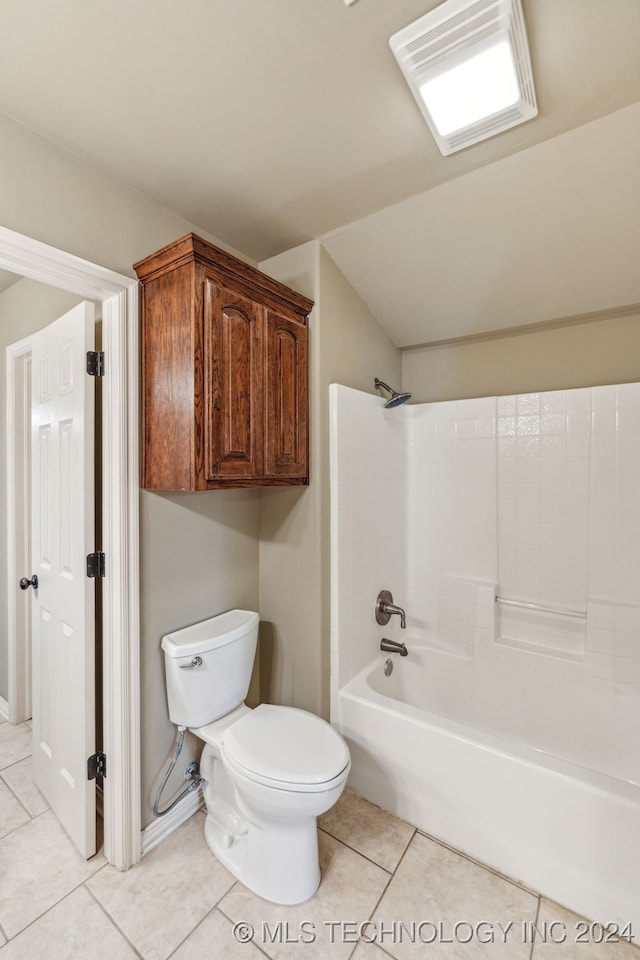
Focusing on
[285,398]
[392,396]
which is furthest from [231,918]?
[392,396]

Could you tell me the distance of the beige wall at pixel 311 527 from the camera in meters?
1.93

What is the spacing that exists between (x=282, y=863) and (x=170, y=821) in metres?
0.56

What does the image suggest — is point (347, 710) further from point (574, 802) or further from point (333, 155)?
point (333, 155)

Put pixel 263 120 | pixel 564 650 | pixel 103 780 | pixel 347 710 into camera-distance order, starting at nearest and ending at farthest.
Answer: pixel 263 120, pixel 103 780, pixel 347 710, pixel 564 650

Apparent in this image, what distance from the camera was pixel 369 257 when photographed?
199cm

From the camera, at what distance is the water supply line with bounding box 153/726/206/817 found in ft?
5.52

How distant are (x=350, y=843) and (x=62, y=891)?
1.00 meters

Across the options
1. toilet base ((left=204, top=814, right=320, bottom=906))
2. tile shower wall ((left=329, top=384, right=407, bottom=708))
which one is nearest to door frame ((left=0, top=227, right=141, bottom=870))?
toilet base ((left=204, top=814, right=320, bottom=906))

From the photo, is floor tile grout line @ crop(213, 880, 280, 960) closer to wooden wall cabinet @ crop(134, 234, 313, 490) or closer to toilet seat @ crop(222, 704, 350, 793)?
toilet seat @ crop(222, 704, 350, 793)

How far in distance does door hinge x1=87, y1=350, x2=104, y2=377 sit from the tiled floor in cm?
175

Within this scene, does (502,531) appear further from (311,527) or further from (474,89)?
(474,89)

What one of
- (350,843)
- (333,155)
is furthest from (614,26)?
(350,843)

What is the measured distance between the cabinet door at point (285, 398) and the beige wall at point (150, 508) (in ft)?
1.19

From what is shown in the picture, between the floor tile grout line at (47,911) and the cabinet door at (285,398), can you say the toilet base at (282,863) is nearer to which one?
the floor tile grout line at (47,911)
